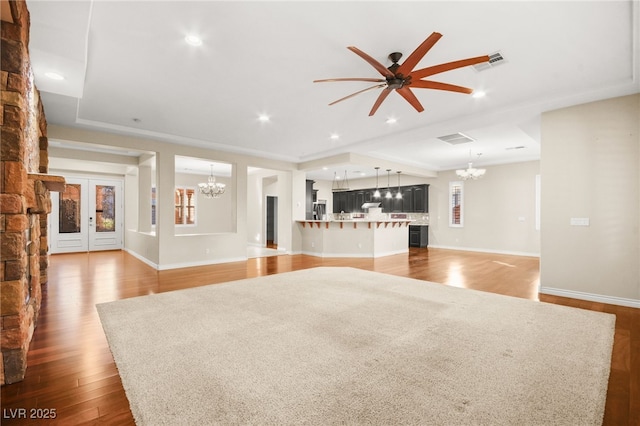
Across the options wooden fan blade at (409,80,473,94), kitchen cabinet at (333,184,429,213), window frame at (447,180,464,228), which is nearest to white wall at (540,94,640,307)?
wooden fan blade at (409,80,473,94)

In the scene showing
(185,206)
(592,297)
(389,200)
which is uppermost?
(389,200)

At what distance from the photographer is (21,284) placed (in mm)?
2139

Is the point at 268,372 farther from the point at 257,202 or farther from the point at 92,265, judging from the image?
the point at 257,202

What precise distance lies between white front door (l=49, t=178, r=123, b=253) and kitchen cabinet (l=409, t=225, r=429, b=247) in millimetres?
10132

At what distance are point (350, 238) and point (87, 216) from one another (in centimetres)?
830

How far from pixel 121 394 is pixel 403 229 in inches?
338

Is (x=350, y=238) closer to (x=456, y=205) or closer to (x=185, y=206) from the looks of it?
(x=456, y=205)

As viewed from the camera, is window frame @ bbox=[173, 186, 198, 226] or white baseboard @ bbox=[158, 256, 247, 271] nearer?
white baseboard @ bbox=[158, 256, 247, 271]

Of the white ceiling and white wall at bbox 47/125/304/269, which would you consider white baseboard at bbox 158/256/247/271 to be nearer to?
white wall at bbox 47/125/304/269

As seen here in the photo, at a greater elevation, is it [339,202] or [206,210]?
[339,202]

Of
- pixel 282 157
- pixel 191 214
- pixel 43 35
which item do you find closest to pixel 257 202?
pixel 191 214

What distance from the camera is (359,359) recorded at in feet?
7.64

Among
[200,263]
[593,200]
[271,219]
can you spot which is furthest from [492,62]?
[271,219]

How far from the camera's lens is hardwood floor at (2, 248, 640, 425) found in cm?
183
